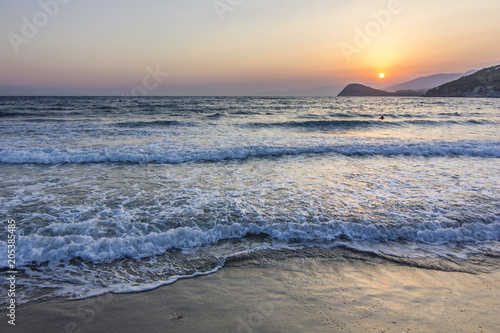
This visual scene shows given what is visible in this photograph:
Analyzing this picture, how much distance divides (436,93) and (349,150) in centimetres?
14270

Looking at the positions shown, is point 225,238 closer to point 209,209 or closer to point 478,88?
point 209,209

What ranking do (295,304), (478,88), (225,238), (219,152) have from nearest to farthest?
(295,304) → (225,238) → (219,152) → (478,88)

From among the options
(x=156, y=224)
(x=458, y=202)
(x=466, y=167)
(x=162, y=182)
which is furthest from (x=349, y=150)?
(x=156, y=224)

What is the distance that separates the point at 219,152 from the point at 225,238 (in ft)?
25.9

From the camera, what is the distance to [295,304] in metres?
3.63

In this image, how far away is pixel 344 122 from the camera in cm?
2730

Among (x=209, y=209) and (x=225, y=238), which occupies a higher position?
(x=209, y=209)

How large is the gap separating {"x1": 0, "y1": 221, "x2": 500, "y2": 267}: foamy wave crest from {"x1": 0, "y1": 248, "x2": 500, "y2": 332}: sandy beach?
3.35 ft

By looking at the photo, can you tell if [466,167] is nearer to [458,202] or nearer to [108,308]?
[458,202]

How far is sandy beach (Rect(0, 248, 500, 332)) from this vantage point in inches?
128

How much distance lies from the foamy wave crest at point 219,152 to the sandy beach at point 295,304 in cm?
847

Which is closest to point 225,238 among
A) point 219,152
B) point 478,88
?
point 219,152

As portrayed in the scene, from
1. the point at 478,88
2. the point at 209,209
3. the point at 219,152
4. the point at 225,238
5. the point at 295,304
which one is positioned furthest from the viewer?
the point at 478,88

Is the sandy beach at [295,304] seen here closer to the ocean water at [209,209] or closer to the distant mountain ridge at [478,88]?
the ocean water at [209,209]
